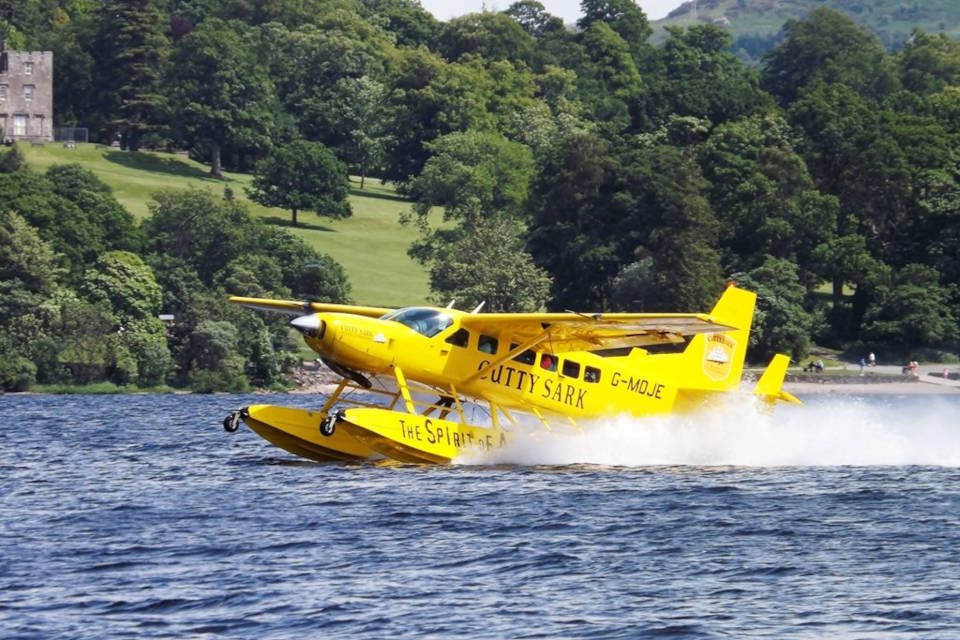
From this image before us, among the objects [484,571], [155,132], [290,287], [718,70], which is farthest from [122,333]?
[718,70]

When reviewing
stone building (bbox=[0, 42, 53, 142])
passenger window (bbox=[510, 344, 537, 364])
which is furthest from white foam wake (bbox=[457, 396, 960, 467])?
stone building (bbox=[0, 42, 53, 142])

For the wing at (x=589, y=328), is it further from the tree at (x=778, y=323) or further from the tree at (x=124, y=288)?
the tree at (x=778, y=323)

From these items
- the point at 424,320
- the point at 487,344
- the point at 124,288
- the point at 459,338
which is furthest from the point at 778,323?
the point at 424,320

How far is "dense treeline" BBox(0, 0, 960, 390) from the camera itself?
87.1 m

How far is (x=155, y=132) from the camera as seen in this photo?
138875 millimetres

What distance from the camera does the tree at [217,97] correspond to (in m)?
134

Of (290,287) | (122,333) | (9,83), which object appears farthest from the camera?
(9,83)

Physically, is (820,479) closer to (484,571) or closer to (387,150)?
(484,571)

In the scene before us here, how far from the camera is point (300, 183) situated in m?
120

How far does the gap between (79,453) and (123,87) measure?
108 m

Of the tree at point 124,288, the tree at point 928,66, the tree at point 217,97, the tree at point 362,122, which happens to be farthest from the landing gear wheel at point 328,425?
the tree at point 928,66

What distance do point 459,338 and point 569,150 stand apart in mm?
65193

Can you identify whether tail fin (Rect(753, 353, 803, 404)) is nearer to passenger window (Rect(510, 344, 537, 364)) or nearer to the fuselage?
the fuselage

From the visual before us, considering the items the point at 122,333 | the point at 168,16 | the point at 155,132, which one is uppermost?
the point at 168,16
